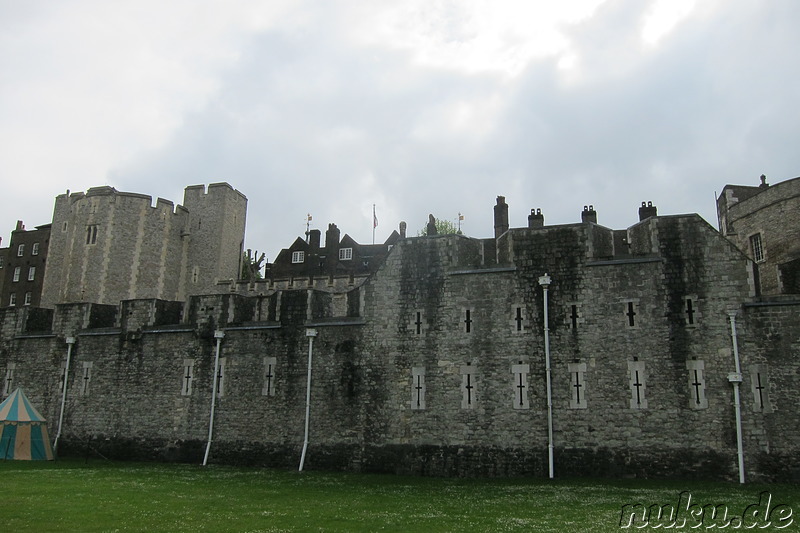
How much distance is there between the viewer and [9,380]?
30828 millimetres

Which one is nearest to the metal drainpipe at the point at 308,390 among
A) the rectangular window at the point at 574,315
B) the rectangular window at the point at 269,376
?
the rectangular window at the point at 269,376

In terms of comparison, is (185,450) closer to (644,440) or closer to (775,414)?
(644,440)

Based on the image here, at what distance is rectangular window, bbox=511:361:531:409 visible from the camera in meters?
22.1

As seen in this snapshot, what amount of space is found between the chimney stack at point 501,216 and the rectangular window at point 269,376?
20.6m

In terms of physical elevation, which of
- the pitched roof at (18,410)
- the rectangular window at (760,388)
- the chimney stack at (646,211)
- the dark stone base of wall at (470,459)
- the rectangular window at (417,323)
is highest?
the chimney stack at (646,211)

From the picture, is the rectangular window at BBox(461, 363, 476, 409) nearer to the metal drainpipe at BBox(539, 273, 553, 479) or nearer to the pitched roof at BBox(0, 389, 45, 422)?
the metal drainpipe at BBox(539, 273, 553, 479)

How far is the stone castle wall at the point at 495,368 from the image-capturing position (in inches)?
808

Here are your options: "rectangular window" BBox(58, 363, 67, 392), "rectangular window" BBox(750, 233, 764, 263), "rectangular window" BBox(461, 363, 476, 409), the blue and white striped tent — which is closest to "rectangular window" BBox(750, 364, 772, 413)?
"rectangular window" BBox(461, 363, 476, 409)

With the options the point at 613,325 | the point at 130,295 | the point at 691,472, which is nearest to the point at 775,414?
the point at 691,472

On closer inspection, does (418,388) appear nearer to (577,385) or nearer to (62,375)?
(577,385)

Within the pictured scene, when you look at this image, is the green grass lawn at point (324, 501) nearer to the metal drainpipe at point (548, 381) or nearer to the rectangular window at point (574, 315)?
the metal drainpipe at point (548, 381)

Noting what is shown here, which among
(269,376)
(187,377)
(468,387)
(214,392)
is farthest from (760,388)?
(187,377)

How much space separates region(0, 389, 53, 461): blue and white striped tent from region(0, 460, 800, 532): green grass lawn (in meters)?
4.35

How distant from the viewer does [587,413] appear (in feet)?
70.3
